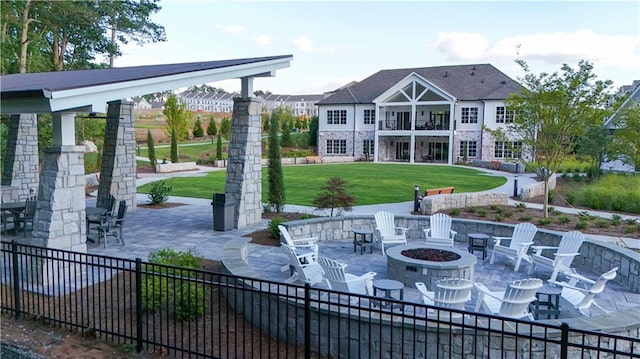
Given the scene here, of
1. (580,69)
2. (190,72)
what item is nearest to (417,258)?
(190,72)

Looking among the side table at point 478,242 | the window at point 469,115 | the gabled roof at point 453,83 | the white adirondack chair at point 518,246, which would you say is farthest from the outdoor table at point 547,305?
the window at point 469,115

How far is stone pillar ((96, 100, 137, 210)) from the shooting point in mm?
15875

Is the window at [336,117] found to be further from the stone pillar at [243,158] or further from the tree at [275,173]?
the stone pillar at [243,158]

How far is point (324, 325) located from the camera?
6082 millimetres

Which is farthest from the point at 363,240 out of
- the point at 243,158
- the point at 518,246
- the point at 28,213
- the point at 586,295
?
the point at 28,213

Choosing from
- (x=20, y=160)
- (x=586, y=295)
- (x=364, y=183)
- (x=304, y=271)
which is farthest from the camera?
(x=364, y=183)

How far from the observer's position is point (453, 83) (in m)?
46.0

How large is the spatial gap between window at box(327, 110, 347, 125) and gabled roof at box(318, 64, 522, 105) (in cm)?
101

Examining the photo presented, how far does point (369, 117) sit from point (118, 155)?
33.3 meters

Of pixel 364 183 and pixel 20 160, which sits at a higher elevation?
pixel 20 160

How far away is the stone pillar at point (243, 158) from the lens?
13656 millimetres

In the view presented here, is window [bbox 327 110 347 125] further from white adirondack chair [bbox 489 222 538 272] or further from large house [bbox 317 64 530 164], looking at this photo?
white adirondack chair [bbox 489 222 538 272]

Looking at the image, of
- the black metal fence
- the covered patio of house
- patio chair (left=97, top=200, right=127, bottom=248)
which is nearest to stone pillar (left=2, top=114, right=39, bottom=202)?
the covered patio of house

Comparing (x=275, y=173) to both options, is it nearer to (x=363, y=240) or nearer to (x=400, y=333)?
(x=363, y=240)
